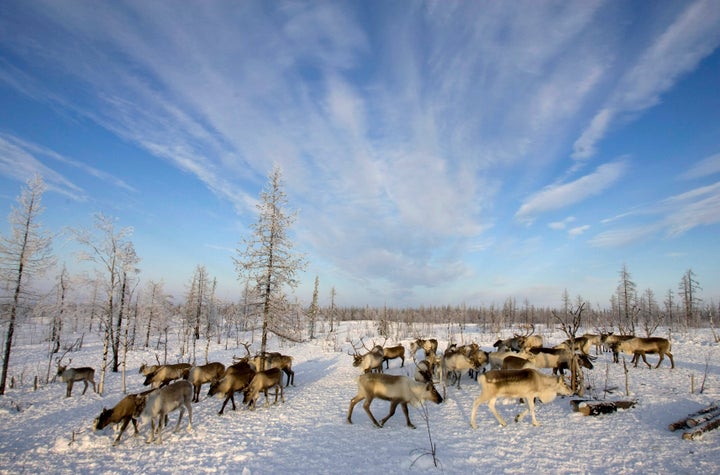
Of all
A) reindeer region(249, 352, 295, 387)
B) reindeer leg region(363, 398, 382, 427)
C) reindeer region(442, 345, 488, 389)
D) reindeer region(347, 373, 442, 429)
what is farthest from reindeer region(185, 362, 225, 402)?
reindeer region(442, 345, 488, 389)

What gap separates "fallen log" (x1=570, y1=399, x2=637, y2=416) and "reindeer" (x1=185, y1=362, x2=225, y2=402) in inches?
536

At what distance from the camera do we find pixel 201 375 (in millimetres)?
14172

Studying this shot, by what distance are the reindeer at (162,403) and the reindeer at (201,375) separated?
146 inches

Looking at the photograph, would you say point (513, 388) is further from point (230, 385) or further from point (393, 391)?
point (230, 385)

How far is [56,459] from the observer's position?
8.05m

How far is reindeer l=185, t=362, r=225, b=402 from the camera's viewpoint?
45.7 feet

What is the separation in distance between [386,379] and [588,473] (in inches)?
203

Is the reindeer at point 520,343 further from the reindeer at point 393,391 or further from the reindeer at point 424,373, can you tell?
the reindeer at point 393,391

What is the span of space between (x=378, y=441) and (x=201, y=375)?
30.5 ft

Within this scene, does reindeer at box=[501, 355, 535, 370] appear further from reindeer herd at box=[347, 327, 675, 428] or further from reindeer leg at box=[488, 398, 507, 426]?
reindeer leg at box=[488, 398, 507, 426]

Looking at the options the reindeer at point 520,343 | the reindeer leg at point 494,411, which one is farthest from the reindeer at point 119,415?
the reindeer at point 520,343

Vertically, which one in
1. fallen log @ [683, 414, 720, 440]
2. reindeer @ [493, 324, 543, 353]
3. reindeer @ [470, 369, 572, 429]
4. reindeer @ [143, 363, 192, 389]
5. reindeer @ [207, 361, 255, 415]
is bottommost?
reindeer @ [143, 363, 192, 389]

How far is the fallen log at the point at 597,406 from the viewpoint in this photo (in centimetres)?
938

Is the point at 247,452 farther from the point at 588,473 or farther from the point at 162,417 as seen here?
the point at 588,473
